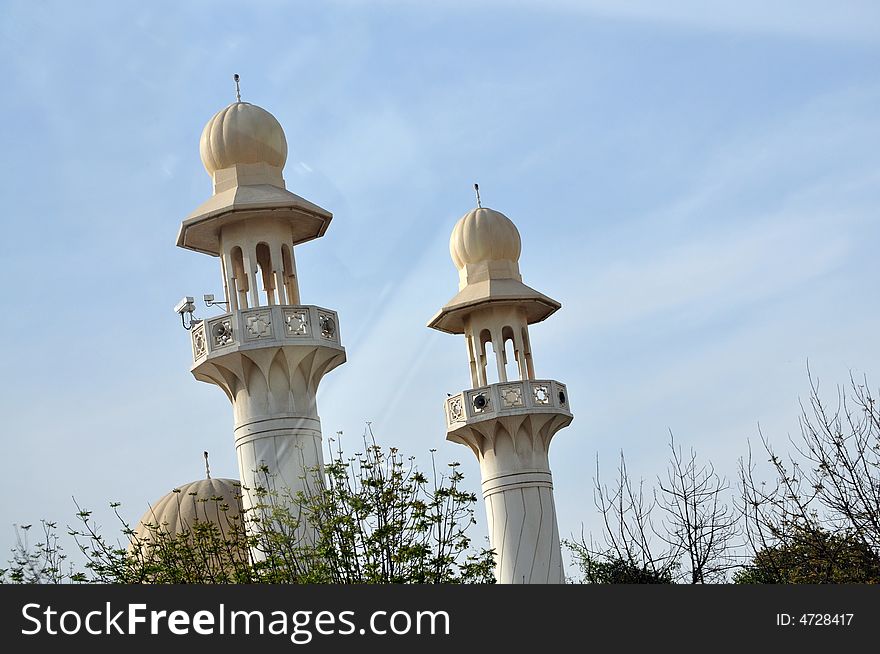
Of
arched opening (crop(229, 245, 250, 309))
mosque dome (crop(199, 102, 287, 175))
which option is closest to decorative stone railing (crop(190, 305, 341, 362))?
arched opening (crop(229, 245, 250, 309))

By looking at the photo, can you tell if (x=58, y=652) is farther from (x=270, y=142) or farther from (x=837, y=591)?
(x=270, y=142)

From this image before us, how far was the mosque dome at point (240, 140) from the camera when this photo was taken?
29.8m

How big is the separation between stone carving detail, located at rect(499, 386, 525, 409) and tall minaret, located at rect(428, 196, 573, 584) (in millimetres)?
24

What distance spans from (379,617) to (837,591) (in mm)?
5156

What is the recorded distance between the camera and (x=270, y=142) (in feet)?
98.6

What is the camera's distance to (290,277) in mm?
29234

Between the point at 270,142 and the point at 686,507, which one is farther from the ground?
the point at 270,142

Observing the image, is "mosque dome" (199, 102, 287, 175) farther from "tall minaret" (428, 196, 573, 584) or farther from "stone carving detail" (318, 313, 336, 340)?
"tall minaret" (428, 196, 573, 584)

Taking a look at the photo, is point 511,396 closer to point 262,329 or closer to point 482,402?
point 482,402

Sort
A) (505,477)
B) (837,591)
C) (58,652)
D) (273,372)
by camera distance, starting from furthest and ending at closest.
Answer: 1. (505,477)
2. (273,372)
3. (837,591)
4. (58,652)

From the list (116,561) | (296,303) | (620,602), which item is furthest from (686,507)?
(296,303)

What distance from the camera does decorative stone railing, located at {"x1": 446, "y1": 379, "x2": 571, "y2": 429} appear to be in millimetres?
34531

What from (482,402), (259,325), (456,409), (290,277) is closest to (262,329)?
(259,325)

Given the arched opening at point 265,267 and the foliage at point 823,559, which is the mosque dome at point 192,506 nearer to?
the arched opening at point 265,267
